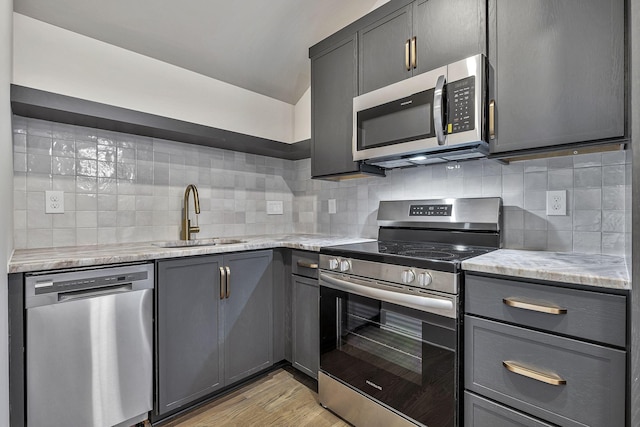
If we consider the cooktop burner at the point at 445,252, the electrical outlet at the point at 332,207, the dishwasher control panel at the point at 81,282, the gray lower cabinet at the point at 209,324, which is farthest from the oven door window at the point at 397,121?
the dishwasher control panel at the point at 81,282

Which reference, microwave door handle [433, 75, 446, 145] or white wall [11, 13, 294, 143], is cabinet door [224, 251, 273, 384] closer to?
white wall [11, 13, 294, 143]

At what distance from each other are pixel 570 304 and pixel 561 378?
254 mm

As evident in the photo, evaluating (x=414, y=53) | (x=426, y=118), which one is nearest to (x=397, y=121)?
(x=426, y=118)

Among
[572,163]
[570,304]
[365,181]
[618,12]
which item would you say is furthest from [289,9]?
[570,304]

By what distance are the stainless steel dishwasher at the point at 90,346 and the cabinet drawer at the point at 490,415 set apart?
59.7 inches

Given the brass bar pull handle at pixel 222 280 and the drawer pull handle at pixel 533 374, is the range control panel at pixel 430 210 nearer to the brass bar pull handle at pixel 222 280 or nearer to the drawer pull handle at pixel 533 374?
the drawer pull handle at pixel 533 374

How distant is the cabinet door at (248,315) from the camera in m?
1.89

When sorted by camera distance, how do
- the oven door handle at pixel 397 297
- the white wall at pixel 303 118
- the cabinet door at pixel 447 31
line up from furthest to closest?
1. the white wall at pixel 303 118
2. the cabinet door at pixel 447 31
3. the oven door handle at pixel 397 297

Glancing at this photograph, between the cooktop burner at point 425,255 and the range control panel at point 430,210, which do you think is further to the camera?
the range control panel at point 430,210

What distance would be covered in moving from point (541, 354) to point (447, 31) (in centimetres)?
150

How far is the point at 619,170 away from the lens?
1.36 metres

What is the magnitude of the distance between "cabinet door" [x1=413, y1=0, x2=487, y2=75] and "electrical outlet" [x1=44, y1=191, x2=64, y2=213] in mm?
2162

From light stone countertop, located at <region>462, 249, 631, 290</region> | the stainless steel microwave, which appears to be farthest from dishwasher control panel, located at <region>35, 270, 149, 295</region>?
light stone countertop, located at <region>462, 249, 631, 290</region>

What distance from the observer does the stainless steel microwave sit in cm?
141
